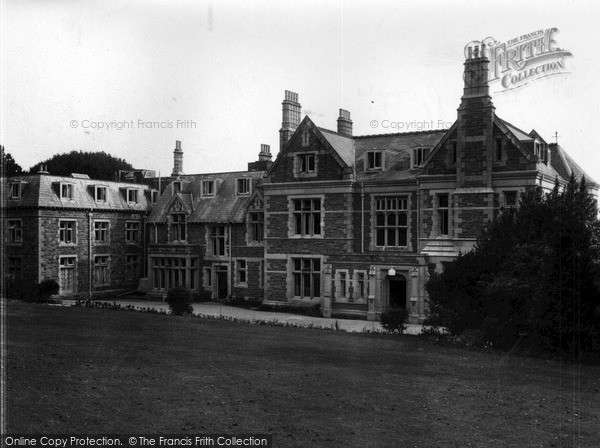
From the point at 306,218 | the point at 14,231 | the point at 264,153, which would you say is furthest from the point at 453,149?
the point at 14,231

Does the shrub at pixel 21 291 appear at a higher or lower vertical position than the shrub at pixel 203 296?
higher

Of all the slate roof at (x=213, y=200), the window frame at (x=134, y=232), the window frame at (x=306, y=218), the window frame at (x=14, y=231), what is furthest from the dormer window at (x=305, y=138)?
the window frame at (x=14, y=231)

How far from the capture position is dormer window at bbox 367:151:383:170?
110 feet

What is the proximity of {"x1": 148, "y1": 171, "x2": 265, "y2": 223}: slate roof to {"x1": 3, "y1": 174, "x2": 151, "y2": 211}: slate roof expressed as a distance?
224 centimetres

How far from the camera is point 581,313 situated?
1777cm

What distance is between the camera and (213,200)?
137 ft

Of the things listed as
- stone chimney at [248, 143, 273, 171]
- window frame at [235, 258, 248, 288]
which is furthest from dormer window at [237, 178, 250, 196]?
window frame at [235, 258, 248, 288]

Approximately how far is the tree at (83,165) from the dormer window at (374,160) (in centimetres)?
3942

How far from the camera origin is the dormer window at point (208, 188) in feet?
139

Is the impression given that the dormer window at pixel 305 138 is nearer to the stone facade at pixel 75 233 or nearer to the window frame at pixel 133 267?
the stone facade at pixel 75 233

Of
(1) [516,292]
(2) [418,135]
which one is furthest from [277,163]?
(1) [516,292]

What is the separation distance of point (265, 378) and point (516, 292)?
351 inches

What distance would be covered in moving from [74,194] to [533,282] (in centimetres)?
3073

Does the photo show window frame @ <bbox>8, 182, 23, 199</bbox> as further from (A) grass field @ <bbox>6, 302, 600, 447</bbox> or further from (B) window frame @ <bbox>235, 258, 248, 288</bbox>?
(A) grass field @ <bbox>6, 302, 600, 447</bbox>
